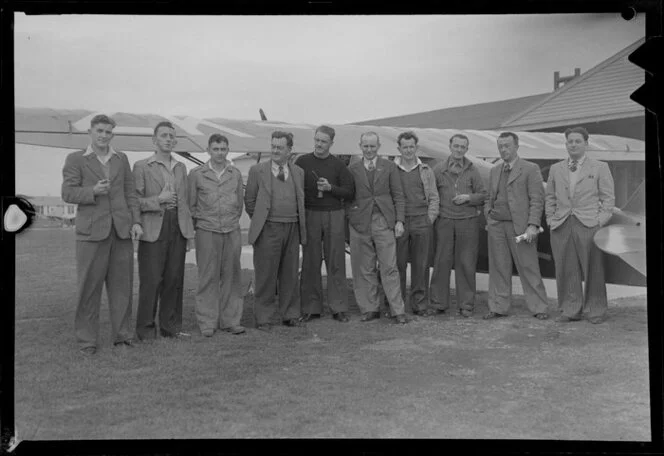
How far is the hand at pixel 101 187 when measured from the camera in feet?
9.42

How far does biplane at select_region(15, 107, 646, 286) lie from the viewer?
8.80ft

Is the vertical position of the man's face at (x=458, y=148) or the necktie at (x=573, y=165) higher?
the man's face at (x=458, y=148)

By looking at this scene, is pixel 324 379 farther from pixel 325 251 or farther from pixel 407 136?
pixel 407 136

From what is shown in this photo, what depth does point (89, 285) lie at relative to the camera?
2934 millimetres

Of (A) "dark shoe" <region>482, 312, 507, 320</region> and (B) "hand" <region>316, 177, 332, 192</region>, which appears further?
(B) "hand" <region>316, 177, 332, 192</region>

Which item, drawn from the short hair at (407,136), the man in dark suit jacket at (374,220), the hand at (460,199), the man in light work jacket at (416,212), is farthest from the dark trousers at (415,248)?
the short hair at (407,136)

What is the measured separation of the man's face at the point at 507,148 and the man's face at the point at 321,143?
939 millimetres

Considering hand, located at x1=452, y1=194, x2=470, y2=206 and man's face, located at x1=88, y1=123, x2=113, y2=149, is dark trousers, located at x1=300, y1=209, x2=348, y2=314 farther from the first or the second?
man's face, located at x1=88, y1=123, x2=113, y2=149

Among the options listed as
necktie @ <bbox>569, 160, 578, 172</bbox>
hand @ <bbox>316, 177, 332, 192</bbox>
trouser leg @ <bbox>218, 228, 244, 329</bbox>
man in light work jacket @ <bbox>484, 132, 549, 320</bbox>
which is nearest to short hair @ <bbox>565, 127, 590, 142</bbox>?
necktie @ <bbox>569, 160, 578, 172</bbox>

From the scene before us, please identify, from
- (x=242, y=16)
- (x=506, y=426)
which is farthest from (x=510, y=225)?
(x=242, y=16)

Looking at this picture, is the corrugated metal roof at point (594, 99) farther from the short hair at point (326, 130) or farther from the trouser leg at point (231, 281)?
the trouser leg at point (231, 281)

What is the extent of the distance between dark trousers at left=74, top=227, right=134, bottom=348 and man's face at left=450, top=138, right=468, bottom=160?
1921mm

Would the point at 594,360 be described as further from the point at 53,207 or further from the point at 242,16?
the point at 53,207
